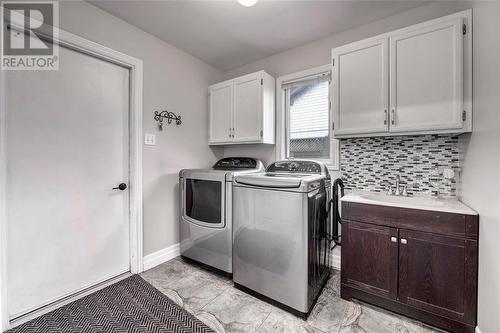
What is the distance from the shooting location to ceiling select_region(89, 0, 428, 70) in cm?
185

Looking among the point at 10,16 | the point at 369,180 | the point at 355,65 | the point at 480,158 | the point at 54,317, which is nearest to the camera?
the point at 480,158

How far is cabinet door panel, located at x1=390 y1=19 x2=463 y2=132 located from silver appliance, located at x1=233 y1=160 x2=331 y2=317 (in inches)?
32.6

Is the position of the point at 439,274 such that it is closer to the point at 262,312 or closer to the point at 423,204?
the point at 423,204

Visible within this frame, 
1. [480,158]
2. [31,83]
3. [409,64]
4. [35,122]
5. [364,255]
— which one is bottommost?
[364,255]

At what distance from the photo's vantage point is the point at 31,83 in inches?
63.4

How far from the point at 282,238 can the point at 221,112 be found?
181cm

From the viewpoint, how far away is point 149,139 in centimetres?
229

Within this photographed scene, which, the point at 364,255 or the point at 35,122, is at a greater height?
the point at 35,122

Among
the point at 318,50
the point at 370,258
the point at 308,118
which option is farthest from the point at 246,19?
the point at 370,258

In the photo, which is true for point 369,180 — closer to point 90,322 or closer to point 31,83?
point 90,322

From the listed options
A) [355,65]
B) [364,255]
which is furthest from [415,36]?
[364,255]

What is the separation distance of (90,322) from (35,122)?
151 cm

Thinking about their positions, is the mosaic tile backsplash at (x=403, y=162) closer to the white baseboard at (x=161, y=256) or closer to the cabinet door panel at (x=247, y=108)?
the cabinet door panel at (x=247, y=108)

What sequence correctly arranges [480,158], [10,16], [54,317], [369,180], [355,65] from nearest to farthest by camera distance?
[480,158]
[10,16]
[54,317]
[355,65]
[369,180]
